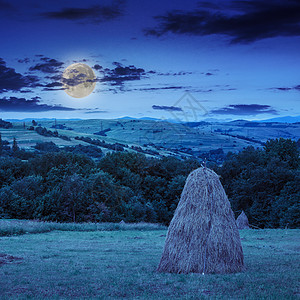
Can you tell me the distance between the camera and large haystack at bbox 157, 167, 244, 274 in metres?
12.3

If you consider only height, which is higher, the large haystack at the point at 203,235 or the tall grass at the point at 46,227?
the large haystack at the point at 203,235

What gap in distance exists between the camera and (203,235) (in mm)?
12273

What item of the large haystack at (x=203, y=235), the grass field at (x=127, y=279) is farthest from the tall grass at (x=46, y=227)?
the large haystack at (x=203, y=235)

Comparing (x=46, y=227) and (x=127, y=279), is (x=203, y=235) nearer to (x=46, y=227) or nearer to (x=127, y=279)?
(x=127, y=279)

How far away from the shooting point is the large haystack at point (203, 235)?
12258 millimetres

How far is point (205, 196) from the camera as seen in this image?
→ 12.6 metres

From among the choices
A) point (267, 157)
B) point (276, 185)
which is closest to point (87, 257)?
point (276, 185)

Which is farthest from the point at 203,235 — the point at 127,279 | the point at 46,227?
the point at 46,227

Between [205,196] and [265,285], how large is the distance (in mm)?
3500

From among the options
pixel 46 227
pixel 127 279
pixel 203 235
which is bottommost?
pixel 46 227

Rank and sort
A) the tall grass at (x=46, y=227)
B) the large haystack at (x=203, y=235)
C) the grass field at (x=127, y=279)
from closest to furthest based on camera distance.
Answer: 1. the grass field at (x=127, y=279)
2. the large haystack at (x=203, y=235)
3. the tall grass at (x=46, y=227)

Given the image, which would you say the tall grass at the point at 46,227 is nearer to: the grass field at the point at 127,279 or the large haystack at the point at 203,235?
the grass field at the point at 127,279

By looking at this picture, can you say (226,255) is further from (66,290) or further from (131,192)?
(131,192)

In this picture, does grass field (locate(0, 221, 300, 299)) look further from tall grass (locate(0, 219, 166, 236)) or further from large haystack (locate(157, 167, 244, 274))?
tall grass (locate(0, 219, 166, 236))
